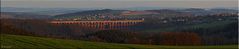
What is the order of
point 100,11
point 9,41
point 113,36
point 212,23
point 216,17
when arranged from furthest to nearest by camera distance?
point 100,11, point 216,17, point 212,23, point 113,36, point 9,41

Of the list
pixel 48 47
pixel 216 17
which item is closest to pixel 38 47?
pixel 48 47

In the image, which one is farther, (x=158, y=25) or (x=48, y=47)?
(x=158, y=25)

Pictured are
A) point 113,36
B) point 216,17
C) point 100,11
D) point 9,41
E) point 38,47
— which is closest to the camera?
point 38,47

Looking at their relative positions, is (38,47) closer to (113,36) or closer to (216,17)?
(113,36)

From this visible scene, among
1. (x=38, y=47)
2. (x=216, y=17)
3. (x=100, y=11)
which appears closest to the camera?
(x=38, y=47)

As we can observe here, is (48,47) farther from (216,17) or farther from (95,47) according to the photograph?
(216,17)

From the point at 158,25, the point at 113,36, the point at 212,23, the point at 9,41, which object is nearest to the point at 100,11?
the point at 158,25

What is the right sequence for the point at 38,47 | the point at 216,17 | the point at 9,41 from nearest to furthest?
the point at 38,47 → the point at 9,41 → the point at 216,17

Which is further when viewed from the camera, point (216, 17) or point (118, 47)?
point (216, 17)
